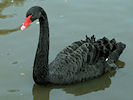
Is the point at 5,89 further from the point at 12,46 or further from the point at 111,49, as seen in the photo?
the point at 111,49

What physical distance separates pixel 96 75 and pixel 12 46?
1.67 meters

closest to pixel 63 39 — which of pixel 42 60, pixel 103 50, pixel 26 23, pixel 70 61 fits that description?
pixel 103 50

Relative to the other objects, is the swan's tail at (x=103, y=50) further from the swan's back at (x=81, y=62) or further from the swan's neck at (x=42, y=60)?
the swan's neck at (x=42, y=60)

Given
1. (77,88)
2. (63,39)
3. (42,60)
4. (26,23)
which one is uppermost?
(26,23)

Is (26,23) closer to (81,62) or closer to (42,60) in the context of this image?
(42,60)

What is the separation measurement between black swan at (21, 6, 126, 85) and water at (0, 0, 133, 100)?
17 cm

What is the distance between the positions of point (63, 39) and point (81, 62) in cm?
129

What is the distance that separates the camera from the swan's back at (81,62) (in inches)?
180

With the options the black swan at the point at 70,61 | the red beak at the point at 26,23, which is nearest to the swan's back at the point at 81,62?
the black swan at the point at 70,61

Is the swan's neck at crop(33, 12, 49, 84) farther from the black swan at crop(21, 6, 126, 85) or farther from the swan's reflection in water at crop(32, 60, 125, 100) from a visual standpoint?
the swan's reflection in water at crop(32, 60, 125, 100)

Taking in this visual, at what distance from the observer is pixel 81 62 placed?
4.68 metres

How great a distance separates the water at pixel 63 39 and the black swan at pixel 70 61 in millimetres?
173

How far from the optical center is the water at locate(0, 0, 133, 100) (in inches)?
184

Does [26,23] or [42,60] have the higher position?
[26,23]
